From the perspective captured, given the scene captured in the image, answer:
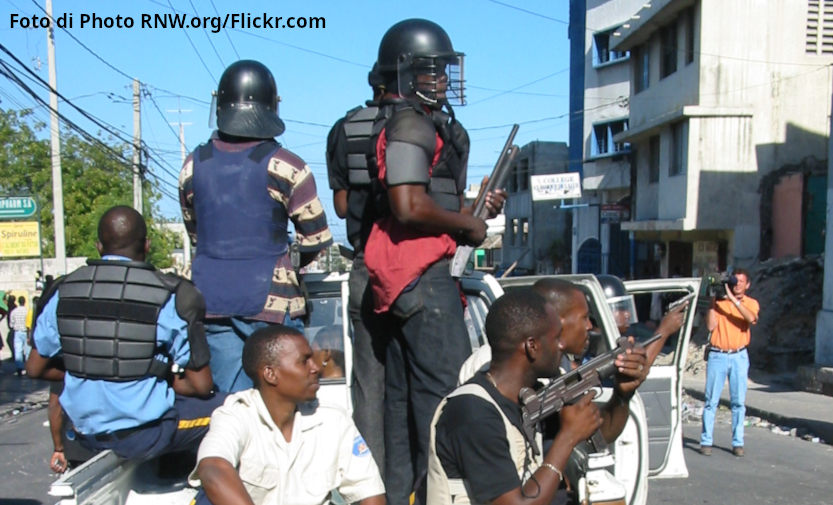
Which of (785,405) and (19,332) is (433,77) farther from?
(19,332)

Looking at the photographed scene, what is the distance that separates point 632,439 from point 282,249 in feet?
6.00

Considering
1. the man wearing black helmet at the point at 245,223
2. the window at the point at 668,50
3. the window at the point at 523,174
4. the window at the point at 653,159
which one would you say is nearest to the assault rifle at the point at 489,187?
the man wearing black helmet at the point at 245,223

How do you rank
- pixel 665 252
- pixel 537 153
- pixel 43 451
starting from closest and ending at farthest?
pixel 43 451, pixel 665 252, pixel 537 153

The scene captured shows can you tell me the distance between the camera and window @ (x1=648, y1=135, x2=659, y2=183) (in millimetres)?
22172

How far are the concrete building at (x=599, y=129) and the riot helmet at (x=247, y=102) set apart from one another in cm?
2366

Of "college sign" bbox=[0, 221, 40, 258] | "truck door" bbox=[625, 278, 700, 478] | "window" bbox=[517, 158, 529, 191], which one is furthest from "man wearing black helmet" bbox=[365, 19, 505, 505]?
"window" bbox=[517, 158, 529, 191]

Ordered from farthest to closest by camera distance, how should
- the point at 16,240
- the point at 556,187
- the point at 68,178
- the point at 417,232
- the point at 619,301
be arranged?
1. the point at 68,178
2. the point at 556,187
3. the point at 16,240
4. the point at 619,301
5. the point at 417,232

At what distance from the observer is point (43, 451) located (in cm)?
874

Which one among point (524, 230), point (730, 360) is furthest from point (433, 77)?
point (524, 230)

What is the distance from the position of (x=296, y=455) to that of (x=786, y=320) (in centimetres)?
1379

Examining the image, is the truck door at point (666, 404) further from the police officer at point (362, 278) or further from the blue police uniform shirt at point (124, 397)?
the blue police uniform shirt at point (124, 397)

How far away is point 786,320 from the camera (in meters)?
14.5

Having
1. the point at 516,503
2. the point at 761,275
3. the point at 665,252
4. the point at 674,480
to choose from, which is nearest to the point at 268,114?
the point at 516,503

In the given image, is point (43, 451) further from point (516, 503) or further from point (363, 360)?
point (516, 503)
